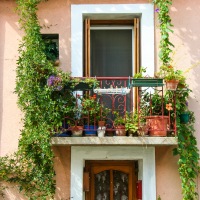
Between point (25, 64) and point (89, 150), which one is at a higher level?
point (25, 64)

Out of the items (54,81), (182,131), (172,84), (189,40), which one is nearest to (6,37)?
(54,81)

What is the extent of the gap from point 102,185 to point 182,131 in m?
1.80

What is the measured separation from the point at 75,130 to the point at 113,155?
929 mm

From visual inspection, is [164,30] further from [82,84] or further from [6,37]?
[6,37]

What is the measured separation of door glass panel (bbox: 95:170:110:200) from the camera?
10391 mm

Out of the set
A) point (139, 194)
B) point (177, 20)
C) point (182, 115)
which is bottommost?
point (139, 194)

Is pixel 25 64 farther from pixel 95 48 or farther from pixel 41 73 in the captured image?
pixel 95 48

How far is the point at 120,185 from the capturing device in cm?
1042

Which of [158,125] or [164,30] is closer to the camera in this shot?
→ [158,125]

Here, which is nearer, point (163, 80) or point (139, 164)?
point (163, 80)

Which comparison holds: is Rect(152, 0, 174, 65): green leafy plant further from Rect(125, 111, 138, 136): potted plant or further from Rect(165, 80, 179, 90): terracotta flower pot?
Rect(125, 111, 138, 136): potted plant

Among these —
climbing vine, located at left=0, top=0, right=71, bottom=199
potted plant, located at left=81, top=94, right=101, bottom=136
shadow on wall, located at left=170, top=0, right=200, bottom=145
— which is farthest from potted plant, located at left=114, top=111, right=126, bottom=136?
shadow on wall, located at left=170, top=0, right=200, bottom=145

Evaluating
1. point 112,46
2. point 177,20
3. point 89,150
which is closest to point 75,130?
point 89,150

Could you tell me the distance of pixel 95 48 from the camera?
1081 centimetres
